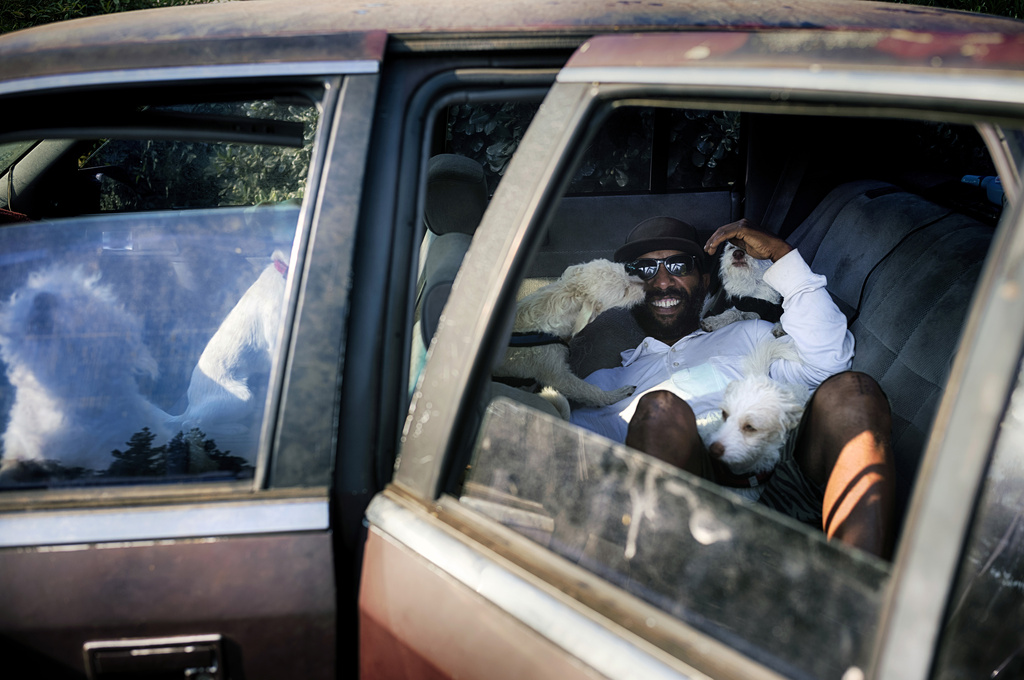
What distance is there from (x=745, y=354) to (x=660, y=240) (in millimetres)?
632

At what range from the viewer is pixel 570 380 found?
222 cm

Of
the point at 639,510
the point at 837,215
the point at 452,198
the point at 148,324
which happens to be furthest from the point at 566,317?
the point at 639,510

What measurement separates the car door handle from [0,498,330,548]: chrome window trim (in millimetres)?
157

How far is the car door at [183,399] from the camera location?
1.02 meters

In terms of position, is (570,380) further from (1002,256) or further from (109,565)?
(1002,256)

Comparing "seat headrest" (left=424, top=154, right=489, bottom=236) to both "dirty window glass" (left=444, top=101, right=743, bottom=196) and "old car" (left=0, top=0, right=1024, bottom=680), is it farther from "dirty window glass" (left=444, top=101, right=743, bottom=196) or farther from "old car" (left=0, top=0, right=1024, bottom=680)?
"dirty window glass" (left=444, top=101, right=743, bottom=196)

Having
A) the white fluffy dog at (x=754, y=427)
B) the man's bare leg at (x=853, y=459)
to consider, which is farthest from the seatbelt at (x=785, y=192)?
the man's bare leg at (x=853, y=459)

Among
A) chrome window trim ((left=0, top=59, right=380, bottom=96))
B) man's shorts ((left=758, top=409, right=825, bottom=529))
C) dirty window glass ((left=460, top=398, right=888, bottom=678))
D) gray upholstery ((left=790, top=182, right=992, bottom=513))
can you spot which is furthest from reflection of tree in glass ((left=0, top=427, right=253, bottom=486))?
gray upholstery ((left=790, top=182, right=992, bottom=513))

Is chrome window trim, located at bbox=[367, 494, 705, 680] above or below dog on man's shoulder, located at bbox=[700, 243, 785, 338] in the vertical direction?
below

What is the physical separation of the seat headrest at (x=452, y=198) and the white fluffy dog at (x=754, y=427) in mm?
975

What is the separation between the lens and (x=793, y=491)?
1.73m

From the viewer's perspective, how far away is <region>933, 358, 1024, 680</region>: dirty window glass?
67 cm

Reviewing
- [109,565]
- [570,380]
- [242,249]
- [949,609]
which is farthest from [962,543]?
[570,380]

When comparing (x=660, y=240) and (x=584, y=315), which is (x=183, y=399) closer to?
(x=584, y=315)
